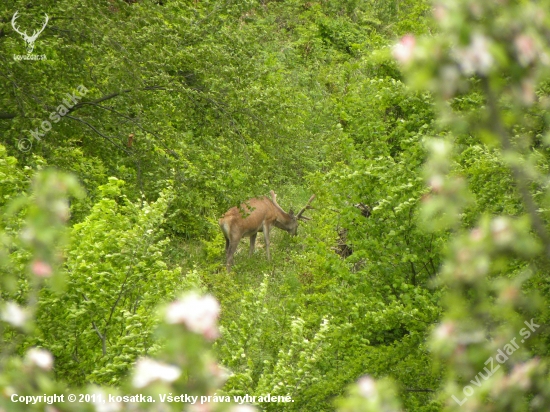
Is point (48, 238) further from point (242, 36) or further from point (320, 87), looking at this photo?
point (320, 87)

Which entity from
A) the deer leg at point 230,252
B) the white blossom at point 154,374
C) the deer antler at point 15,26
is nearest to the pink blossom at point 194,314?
the white blossom at point 154,374

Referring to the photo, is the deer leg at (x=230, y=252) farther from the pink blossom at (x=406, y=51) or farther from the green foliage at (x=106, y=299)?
the pink blossom at (x=406, y=51)

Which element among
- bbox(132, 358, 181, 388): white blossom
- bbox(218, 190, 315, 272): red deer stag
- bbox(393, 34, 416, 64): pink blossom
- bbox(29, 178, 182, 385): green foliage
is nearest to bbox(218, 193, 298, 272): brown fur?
bbox(218, 190, 315, 272): red deer stag

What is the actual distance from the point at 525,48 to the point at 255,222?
1616cm

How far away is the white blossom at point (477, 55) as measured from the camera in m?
2.09

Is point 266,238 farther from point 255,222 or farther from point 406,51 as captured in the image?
point 406,51

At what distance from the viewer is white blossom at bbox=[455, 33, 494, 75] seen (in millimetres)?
2090

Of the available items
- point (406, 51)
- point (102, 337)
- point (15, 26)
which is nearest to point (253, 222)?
point (15, 26)

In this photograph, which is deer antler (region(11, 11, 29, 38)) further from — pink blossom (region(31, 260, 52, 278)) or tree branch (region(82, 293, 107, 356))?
pink blossom (region(31, 260, 52, 278))

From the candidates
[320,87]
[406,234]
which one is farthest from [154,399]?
[320,87]

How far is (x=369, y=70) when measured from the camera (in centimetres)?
1493

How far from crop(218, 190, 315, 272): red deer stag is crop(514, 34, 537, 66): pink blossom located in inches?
538

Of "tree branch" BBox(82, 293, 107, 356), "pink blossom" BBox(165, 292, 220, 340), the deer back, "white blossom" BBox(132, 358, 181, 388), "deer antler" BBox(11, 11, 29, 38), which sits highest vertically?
the deer back

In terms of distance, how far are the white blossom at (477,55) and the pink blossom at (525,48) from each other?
0.13m
